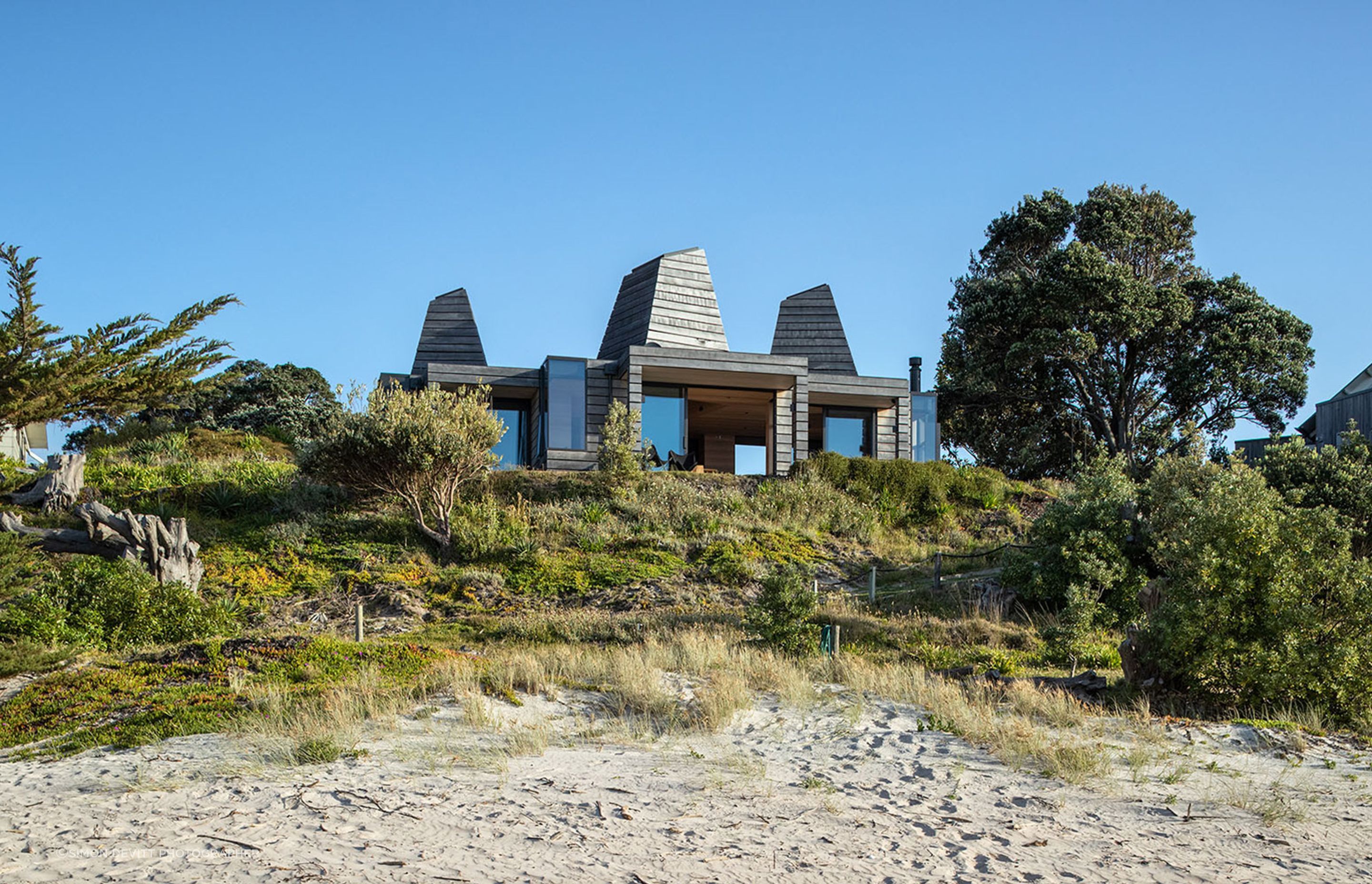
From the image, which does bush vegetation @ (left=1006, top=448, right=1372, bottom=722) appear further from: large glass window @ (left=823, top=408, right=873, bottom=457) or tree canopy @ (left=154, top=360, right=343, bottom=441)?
tree canopy @ (left=154, top=360, right=343, bottom=441)

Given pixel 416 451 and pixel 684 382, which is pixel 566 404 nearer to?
pixel 684 382

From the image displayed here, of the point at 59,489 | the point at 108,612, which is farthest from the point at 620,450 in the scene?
the point at 108,612

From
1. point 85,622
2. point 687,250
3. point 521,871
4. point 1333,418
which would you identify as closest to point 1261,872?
point 521,871

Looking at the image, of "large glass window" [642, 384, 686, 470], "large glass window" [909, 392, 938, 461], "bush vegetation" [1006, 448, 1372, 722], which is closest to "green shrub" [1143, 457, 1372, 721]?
"bush vegetation" [1006, 448, 1372, 722]

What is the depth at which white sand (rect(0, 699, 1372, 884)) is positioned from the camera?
259 inches

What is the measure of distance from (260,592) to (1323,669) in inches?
624

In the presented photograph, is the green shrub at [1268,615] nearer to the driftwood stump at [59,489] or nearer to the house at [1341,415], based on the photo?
the house at [1341,415]

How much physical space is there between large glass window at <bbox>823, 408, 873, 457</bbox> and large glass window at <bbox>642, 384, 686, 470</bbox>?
4.92 meters

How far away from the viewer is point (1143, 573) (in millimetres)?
16484

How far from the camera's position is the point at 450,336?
3131 centimetres

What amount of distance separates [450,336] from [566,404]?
532cm

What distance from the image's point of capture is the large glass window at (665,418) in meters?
28.9

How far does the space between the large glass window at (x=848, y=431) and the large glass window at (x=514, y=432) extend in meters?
9.07

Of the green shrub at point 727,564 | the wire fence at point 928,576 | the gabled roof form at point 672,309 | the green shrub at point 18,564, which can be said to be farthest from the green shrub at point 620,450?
the green shrub at point 18,564
